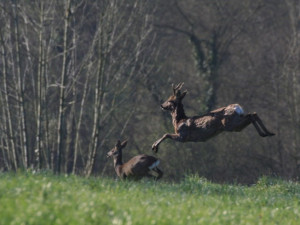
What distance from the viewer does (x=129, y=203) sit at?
8008 mm

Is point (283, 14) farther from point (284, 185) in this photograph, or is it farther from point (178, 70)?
point (284, 185)

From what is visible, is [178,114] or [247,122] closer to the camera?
[247,122]

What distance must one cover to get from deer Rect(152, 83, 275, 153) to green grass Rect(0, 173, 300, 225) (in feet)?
3.33

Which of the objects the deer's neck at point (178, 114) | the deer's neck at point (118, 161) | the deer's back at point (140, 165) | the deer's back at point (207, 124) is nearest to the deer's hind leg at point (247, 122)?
the deer's back at point (207, 124)

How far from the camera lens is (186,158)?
24.6m

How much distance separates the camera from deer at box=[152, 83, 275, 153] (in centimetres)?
1169

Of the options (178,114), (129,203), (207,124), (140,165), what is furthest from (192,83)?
(129,203)

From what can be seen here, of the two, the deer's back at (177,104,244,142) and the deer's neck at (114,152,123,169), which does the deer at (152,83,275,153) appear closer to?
the deer's back at (177,104,244,142)

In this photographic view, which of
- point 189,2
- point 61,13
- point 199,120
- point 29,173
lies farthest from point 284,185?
point 189,2

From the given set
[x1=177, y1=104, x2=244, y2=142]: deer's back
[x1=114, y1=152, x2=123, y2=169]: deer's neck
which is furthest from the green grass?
[x1=114, y1=152, x2=123, y2=169]: deer's neck

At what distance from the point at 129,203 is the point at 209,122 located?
14.3ft

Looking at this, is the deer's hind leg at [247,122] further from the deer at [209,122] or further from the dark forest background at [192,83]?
the dark forest background at [192,83]

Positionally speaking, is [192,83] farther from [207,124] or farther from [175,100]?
[207,124]

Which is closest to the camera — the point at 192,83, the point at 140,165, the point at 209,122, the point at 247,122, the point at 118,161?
the point at 247,122
